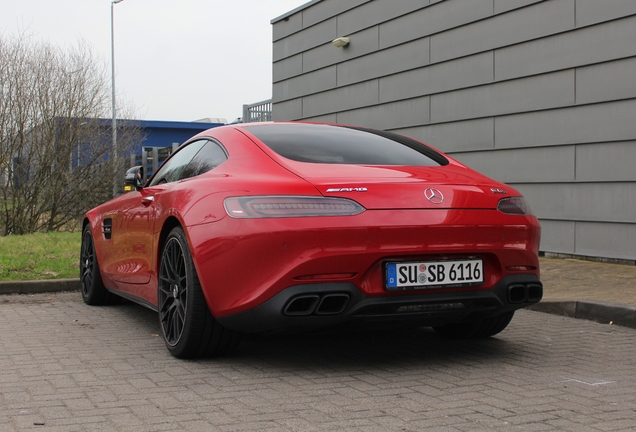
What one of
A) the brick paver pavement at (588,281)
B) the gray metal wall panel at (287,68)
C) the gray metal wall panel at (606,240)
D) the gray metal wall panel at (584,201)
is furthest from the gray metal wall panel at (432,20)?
the brick paver pavement at (588,281)

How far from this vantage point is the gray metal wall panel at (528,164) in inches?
362

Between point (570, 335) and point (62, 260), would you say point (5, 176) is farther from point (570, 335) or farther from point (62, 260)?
A: point (570, 335)

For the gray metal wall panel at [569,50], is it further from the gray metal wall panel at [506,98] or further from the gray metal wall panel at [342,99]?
the gray metal wall panel at [342,99]

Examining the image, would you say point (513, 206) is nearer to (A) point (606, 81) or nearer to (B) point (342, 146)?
(B) point (342, 146)

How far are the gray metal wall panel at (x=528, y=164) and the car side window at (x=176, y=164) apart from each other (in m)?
5.30

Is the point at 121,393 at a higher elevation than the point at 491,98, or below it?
below

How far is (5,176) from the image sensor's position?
15.6 m

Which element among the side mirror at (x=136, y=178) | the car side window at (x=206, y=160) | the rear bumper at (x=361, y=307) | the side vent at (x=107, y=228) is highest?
the car side window at (x=206, y=160)

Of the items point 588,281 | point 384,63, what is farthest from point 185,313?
point 384,63

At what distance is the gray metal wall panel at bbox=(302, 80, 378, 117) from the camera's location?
13.0 m

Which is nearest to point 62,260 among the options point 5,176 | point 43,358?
point 43,358

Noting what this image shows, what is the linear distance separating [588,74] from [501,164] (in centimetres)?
176

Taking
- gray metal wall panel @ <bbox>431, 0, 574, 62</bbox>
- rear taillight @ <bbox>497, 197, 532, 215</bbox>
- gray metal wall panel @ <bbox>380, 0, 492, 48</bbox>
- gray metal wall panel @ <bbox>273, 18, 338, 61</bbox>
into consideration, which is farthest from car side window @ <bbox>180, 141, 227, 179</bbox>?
gray metal wall panel @ <bbox>273, 18, 338, 61</bbox>

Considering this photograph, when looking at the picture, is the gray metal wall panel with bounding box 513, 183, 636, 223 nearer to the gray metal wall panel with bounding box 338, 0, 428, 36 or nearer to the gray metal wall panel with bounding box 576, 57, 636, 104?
the gray metal wall panel with bounding box 576, 57, 636, 104
